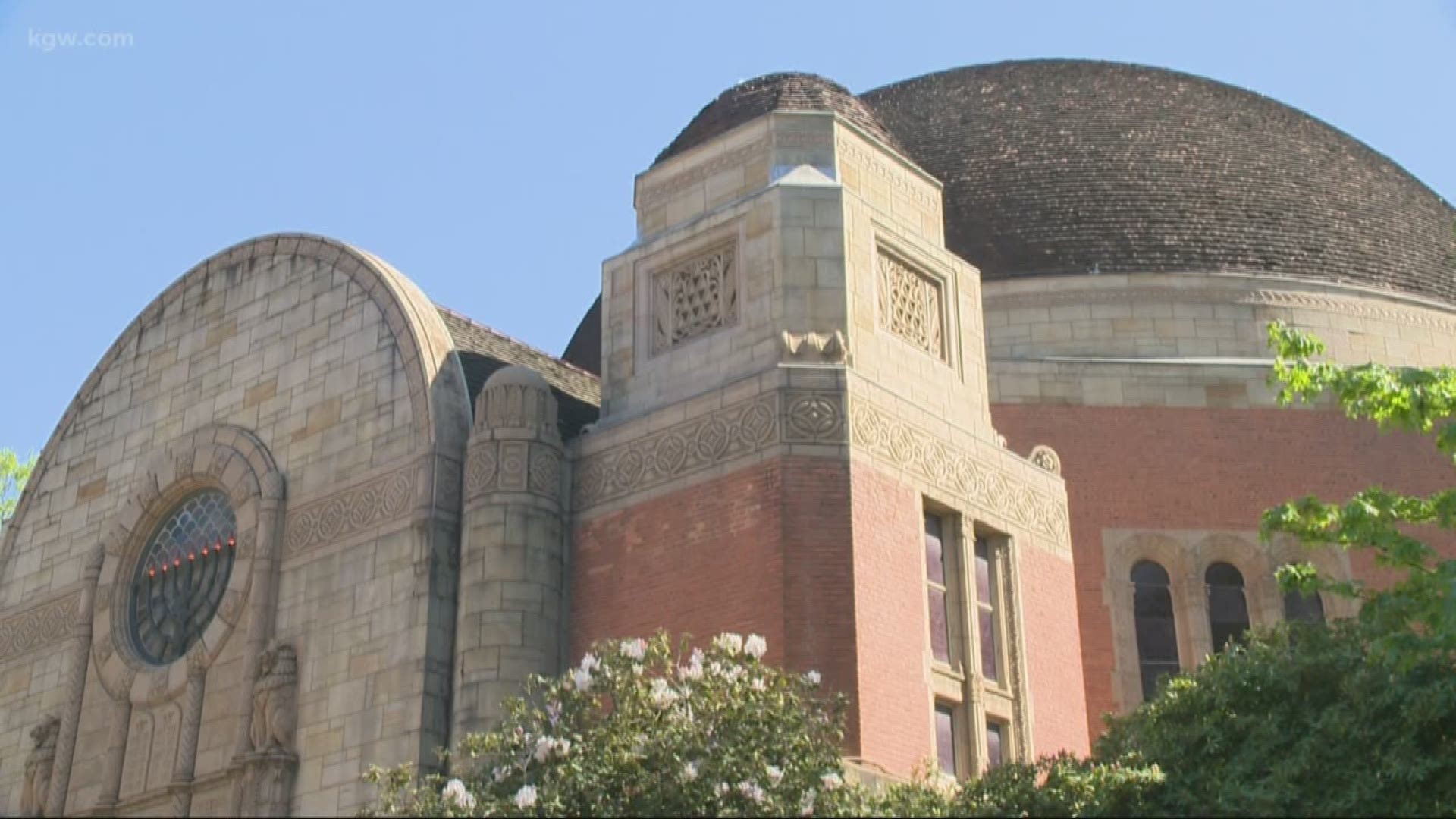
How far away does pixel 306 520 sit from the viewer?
20.4m

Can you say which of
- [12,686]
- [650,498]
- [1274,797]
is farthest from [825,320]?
[12,686]

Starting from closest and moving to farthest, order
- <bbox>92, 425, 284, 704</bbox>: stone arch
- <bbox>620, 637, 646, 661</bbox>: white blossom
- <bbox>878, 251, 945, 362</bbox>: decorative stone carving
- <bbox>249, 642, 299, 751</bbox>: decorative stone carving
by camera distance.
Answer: <bbox>620, 637, 646, 661</bbox>: white blossom → <bbox>249, 642, 299, 751</bbox>: decorative stone carving → <bbox>878, 251, 945, 362</bbox>: decorative stone carving → <bbox>92, 425, 284, 704</bbox>: stone arch

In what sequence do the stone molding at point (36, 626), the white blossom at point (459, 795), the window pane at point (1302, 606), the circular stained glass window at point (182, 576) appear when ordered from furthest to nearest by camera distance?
the window pane at point (1302, 606) → the stone molding at point (36, 626) → the circular stained glass window at point (182, 576) → the white blossom at point (459, 795)

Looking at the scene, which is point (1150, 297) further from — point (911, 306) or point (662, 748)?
point (662, 748)

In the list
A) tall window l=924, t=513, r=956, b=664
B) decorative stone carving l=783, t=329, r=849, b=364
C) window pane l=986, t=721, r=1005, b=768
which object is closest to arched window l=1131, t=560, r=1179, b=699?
window pane l=986, t=721, r=1005, b=768

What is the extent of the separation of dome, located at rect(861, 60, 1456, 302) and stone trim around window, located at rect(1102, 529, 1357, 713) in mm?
4228

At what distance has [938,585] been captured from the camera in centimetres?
1880

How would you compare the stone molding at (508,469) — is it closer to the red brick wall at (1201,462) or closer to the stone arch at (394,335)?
the stone arch at (394,335)

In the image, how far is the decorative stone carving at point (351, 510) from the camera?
769 inches

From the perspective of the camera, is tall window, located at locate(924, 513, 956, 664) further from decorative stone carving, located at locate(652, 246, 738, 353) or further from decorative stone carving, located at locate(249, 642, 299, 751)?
decorative stone carving, located at locate(249, 642, 299, 751)

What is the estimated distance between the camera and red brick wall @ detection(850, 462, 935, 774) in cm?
1694

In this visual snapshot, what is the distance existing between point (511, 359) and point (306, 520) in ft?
9.78

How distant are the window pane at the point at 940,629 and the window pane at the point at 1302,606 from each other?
6.06 metres

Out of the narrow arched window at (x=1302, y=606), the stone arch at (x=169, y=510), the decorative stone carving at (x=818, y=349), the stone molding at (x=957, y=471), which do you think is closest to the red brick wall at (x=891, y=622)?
the stone molding at (x=957, y=471)
